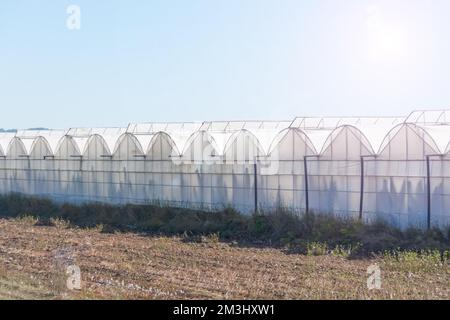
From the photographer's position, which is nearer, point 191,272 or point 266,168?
point 191,272

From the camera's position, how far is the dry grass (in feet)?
32.3

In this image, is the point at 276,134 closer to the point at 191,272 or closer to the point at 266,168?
the point at 266,168

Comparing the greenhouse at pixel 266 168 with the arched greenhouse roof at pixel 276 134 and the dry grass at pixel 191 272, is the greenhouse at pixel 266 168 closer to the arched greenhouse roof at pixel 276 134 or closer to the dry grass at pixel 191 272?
the arched greenhouse roof at pixel 276 134

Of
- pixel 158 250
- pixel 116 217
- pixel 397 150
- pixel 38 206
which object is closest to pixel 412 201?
pixel 397 150

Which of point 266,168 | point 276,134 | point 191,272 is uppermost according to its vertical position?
point 276,134

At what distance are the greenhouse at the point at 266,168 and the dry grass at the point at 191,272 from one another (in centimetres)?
334

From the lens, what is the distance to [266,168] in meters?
19.6

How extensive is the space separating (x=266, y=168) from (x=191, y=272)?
7951mm

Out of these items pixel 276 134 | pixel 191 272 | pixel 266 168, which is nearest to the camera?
pixel 191 272

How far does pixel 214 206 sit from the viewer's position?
20.8 m

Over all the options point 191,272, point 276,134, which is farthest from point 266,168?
point 191,272

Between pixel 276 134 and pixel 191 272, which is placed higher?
pixel 276 134

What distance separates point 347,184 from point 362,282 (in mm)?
7021

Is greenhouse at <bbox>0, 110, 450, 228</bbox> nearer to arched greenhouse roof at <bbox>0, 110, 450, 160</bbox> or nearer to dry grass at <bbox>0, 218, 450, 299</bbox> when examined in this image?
arched greenhouse roof at <bbox>0, 110, 450, 160</bbox>
